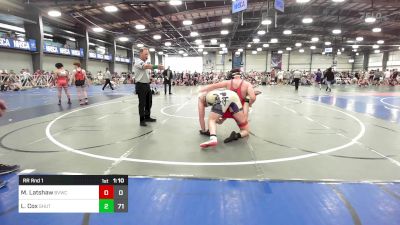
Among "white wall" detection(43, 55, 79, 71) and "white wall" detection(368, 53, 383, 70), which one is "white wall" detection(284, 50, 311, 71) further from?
"white wall" detection(43, 55, 79, 71)

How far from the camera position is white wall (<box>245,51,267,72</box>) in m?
49.3

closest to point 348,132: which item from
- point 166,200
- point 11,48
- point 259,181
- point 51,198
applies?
point 259,181

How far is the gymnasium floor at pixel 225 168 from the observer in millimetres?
2391

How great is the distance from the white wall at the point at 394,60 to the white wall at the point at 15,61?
51.4 meters

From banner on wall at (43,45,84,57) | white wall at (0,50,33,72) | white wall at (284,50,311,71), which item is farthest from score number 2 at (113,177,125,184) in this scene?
Answer: white wall at (284,50,311,71)

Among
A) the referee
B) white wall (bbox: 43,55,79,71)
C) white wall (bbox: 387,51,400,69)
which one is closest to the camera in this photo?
the referee

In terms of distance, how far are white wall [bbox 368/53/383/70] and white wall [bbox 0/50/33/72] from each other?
5240 cm

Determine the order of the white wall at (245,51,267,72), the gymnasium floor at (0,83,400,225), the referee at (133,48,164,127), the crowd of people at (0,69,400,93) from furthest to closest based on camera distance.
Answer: the white wall at (245,51,267,72) < the crowd of people at (0,69,400,93) < the referee at (133,48,164,127) < the gymnasium floor at (0,83,400,225)

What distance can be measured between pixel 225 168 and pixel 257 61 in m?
48.5

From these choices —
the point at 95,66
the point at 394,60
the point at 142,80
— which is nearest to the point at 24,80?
the point at 95,66

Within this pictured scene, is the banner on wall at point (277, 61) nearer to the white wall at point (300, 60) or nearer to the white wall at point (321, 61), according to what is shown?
the white wall at point (300, 60)

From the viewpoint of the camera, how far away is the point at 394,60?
144 ft

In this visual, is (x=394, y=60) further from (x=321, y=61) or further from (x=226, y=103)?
(x=226, y=103)

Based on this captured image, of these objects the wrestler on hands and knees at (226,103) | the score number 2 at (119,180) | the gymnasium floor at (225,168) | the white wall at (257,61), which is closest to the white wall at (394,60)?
the white wall at (257,61)
